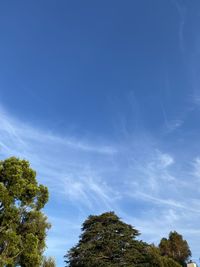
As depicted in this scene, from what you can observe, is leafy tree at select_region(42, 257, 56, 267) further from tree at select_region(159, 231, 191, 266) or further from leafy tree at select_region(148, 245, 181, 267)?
tree at select_region(159, 231, 191, 266)

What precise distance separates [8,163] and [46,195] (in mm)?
3707

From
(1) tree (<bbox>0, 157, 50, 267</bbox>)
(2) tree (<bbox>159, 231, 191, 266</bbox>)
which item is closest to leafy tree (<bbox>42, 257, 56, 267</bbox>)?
(1) tree (<bbox>0, 157, 50, 267</bbox>)

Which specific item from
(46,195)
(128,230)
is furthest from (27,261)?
(128,230)

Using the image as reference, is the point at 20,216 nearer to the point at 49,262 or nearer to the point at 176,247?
the point at 49,262

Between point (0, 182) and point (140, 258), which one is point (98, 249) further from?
point (0, 182)

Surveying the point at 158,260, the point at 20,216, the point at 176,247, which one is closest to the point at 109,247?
the point at 158,260

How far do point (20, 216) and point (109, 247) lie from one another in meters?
26.9

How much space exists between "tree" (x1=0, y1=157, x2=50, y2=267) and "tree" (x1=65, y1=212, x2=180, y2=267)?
22.9 m

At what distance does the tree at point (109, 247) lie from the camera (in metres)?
48.6

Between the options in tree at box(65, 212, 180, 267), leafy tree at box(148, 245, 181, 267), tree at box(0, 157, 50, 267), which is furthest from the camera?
tree at box(65, 212, 180, 267)

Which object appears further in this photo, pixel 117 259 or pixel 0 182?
pixel 117 259

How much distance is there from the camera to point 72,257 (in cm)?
5156

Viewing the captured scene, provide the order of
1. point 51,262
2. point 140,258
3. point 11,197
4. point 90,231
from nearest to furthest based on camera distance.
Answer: point 11,197 → point 51,262 → point 140,258 → point 90,231

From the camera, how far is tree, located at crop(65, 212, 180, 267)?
4862 centimetres
